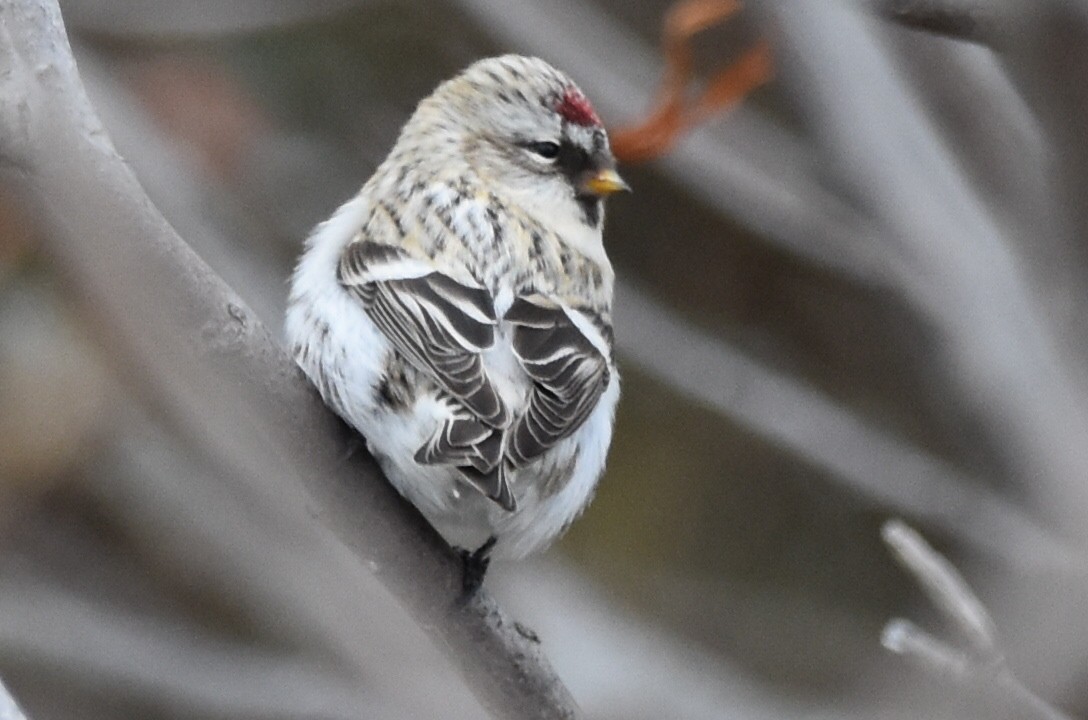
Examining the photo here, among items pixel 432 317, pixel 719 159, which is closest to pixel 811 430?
pixel 719 159

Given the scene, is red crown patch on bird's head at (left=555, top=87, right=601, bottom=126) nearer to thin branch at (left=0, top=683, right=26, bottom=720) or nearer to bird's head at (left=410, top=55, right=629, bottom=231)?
bird's head at (left=410, top=55, right=629, bottom=231)

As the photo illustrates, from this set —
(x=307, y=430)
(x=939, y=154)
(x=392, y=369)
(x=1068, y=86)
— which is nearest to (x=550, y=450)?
(x=392, y=369)

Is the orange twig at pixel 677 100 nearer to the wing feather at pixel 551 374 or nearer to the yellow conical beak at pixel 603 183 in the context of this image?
the yellow conical beak at pixel 603 183

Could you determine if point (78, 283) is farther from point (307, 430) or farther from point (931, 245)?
point (931, 245)

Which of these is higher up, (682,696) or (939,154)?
(939,154)

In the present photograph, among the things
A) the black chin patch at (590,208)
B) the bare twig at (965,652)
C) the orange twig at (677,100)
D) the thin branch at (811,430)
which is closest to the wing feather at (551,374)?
the orange twig at (677,100)

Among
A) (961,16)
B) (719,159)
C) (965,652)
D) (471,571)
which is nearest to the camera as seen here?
(965,652)

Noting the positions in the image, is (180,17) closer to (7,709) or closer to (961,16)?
(961,16)
